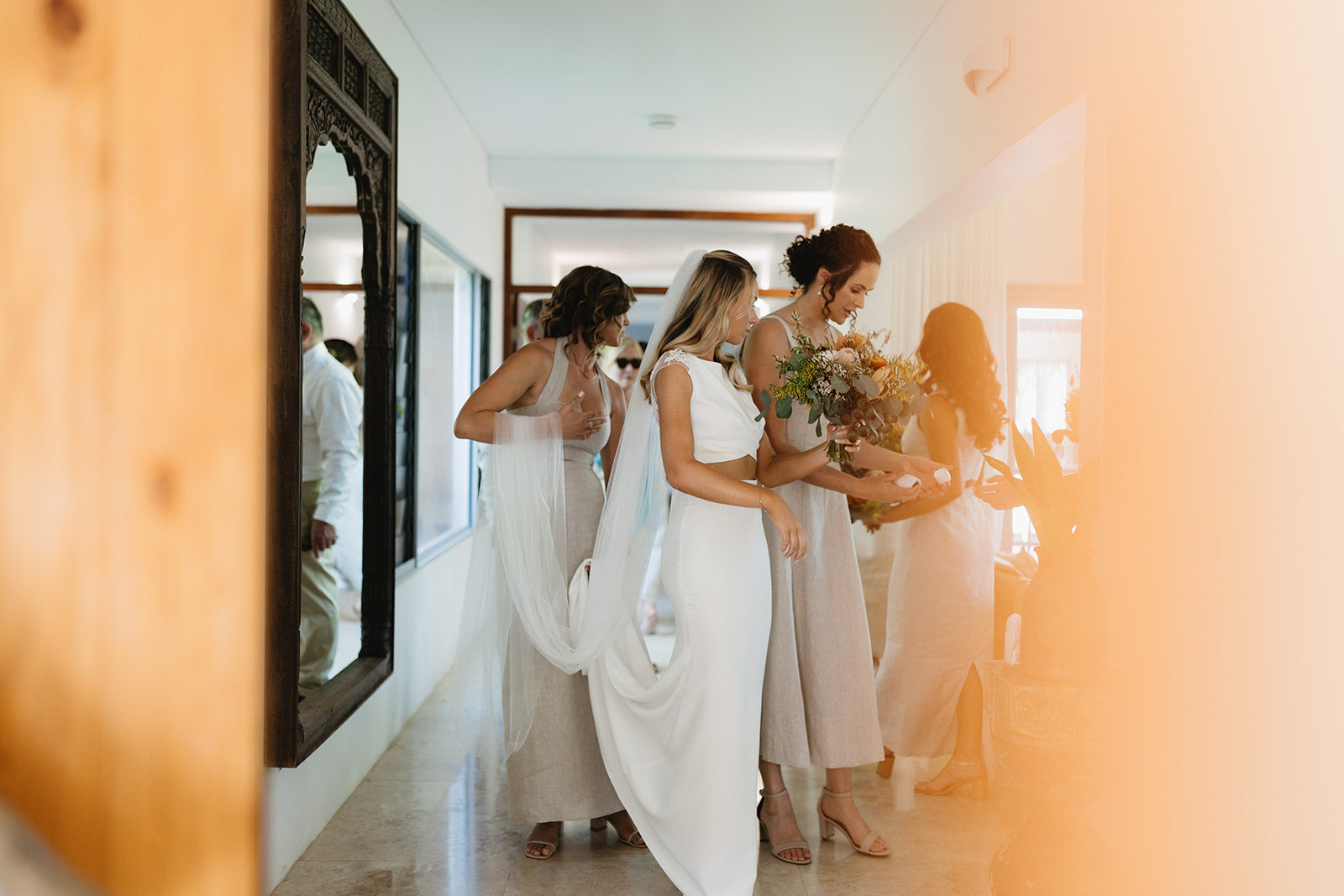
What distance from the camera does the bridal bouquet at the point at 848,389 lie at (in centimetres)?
218

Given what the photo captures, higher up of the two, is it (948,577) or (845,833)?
(948,577)

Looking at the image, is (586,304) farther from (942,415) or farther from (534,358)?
(942,415)

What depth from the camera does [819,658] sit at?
250 centimetres

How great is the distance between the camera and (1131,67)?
83.5 inches

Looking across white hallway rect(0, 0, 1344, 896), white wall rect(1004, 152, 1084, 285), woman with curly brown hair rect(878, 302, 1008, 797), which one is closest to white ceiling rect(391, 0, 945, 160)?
white hallway rect(0, 0, 1344, 896)

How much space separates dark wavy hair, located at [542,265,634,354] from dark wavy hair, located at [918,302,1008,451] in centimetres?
107

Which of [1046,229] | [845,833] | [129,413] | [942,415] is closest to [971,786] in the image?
[845,833]

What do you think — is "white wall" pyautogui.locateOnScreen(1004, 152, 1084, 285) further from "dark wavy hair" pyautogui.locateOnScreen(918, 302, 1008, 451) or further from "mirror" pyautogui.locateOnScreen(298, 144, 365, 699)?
"mirror" pyautogui.locateOnScreen(298, 144, 365, 699)

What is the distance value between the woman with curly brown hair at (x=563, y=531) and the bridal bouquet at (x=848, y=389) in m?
0.61

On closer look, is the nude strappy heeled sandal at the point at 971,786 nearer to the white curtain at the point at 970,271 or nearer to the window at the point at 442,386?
the white curtain at the point at 970,271

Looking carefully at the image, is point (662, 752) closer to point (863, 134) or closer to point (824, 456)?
point (824, 456)

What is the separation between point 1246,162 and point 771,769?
187 centimetres

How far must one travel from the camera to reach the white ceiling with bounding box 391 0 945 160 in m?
3.68

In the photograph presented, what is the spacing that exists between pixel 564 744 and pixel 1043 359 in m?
3.56
